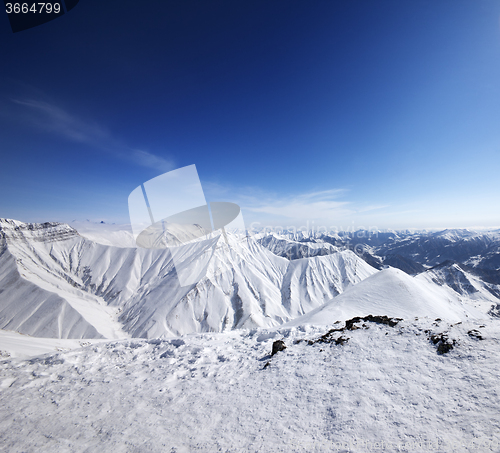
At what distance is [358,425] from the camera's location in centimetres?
533

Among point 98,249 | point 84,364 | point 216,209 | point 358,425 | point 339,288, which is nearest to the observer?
point 358,425

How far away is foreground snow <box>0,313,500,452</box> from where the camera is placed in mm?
5163

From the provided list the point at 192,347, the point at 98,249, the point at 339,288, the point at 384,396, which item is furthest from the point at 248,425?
the point at 98,249

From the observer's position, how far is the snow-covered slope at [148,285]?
103m

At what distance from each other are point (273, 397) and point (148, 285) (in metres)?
156

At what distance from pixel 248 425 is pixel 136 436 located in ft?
10.9

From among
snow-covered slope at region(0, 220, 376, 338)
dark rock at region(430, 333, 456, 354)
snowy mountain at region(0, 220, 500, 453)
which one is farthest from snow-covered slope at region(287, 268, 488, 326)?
snow-covered slope at region(0, 220, 376, 338)

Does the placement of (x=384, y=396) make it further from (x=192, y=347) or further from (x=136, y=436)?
(x=192, y=347)

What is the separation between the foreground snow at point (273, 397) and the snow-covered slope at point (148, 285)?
332 ft

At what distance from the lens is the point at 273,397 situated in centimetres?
699

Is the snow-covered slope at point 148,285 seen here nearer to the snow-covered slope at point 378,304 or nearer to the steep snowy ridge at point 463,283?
the steep snowy ridge at point 463,283

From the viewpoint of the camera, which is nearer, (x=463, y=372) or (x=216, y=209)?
(x=463, y=372)

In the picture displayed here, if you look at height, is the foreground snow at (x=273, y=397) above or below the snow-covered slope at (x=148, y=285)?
above

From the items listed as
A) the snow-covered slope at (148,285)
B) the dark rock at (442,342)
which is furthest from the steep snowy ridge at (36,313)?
the dark rock at (442,342)
